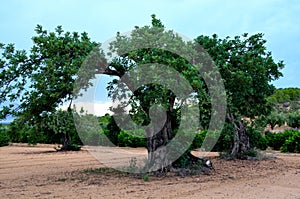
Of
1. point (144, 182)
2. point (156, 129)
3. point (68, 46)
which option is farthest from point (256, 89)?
point (68, 46)

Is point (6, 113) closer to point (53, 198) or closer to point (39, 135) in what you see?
point (39, 135)

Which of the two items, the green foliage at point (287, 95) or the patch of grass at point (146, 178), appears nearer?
the patch of grass at point (146, 178)

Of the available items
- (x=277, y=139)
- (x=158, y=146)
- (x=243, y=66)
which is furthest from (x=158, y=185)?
(x=277, y=139)

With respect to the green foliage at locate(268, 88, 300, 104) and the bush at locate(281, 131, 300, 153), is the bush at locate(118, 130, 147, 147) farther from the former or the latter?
the green foliage at locate(268, 88, 300, 104)

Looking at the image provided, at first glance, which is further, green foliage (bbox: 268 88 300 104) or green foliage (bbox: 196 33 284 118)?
green foliage (bbox: 268 88 300 104)

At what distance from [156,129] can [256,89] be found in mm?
4207

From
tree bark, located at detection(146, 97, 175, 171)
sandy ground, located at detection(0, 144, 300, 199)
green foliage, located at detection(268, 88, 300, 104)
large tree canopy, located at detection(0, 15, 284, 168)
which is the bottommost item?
sandy ground, located at detection(0, 144, 300, 199)

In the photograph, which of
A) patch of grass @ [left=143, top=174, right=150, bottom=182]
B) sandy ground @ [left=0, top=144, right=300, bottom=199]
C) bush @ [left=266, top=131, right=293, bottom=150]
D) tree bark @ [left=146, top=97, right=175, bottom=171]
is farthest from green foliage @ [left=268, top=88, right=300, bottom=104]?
patch of grass @ [left=143, top=174, right=150, bottom=182]

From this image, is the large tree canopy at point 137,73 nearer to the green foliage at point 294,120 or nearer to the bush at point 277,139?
the bush at point 277,139

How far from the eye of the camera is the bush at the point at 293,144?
742 inches

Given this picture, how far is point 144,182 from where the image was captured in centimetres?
898

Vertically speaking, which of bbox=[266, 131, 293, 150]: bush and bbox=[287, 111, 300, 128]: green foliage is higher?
bbox=[287, 111, 300, 128]: green foliage

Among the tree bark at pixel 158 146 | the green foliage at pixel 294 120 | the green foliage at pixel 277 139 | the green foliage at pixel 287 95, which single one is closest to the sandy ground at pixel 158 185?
the tree bark at pixel 158 146

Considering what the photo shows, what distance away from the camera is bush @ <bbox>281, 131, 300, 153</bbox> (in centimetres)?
1886
